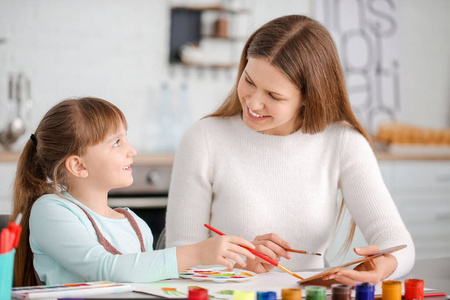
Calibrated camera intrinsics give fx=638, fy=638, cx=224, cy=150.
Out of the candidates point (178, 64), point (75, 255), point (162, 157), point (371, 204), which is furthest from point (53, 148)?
point (178, 64)

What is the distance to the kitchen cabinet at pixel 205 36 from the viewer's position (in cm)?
422

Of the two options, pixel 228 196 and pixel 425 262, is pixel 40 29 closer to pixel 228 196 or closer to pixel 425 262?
pixel 228 196

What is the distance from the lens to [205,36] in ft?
14.0

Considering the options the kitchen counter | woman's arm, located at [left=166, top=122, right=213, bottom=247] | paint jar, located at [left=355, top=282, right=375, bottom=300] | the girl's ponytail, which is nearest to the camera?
paint jar, located at [left=355, top=282, right=375, bottom=300]

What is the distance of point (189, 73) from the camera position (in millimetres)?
4293

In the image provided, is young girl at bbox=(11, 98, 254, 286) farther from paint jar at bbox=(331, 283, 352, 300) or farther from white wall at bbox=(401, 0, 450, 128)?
white wall at bbox=(401, 0, 450, 128)

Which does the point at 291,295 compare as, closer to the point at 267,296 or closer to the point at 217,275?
the point at 267,296

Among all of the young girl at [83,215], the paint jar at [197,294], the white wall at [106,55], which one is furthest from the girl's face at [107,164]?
the white wall at [106,55]

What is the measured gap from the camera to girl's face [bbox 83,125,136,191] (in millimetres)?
1580

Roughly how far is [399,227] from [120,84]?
2.62 meters

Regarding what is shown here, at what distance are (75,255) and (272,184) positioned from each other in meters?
0.85

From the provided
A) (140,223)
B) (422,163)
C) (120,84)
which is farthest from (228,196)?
(422,163)

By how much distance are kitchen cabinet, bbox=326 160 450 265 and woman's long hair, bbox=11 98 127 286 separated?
2901mm

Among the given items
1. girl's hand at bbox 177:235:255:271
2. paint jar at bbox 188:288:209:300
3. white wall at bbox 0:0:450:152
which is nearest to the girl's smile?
girl's hand at bbox 177:235:255:271
